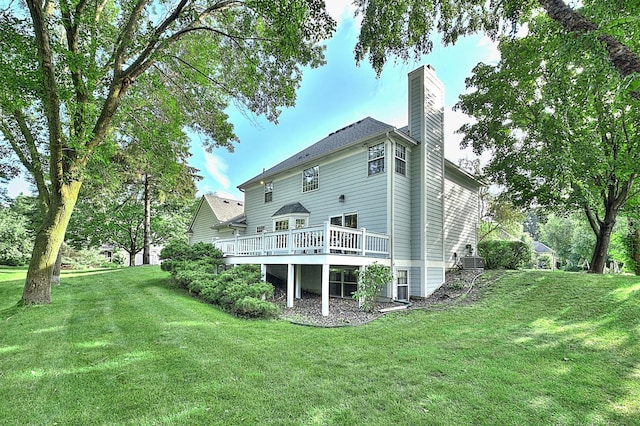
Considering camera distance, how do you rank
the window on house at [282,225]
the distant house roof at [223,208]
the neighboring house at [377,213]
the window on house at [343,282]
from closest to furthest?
1. the neighboring house at [377,213]
2. the window on house at [343,282]
3. the window on house at [282,225]
4. the distant house roof at [223,208]

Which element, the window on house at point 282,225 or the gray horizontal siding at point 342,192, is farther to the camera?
the window on house at point 282,225

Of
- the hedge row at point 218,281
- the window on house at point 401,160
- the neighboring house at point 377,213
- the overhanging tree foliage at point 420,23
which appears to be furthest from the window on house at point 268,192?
the overhanging tree foliage at point 420,23

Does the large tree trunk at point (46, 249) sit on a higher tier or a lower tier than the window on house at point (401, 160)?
lower

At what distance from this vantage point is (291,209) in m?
13.3

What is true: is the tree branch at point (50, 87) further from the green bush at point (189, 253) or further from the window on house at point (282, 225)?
the window on house at point (282, 225)

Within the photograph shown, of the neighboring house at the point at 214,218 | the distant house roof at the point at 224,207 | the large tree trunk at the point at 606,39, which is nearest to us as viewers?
the large tree trunk at the point at 606,39

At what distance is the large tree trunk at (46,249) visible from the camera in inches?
288

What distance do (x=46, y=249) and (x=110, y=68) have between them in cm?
528

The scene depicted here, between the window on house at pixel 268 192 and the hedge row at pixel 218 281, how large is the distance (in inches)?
163

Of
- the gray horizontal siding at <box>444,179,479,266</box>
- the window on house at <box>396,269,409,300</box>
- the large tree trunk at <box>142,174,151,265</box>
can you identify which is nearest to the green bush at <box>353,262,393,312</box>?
the window on house at <box>396,269,409,300</box>

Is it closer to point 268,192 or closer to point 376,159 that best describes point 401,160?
point 376,159

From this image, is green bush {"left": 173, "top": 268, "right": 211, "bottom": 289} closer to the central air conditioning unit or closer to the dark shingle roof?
the dark shingle roof

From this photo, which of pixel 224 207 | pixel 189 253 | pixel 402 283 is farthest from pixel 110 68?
pixel 224 207

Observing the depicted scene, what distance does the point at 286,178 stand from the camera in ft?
47.9
